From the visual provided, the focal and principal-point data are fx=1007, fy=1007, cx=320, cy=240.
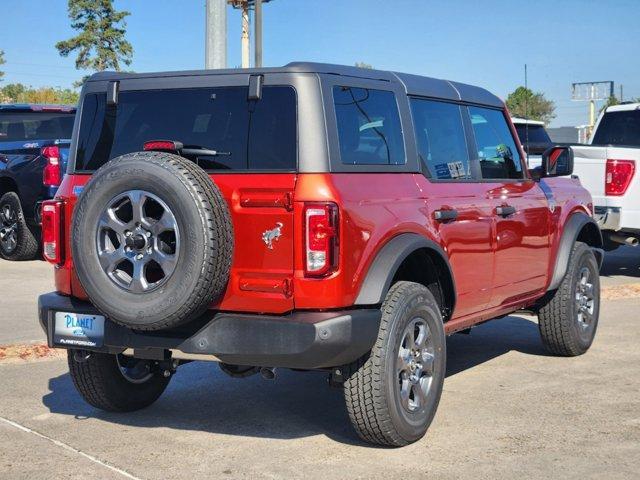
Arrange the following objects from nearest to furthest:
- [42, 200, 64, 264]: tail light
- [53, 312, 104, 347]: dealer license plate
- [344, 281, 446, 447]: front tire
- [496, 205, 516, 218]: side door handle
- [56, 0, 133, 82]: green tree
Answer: [344, 281, 446, 447]: front tire
[53, 312, 104, 347]: dealer license plate
[42, 200, 64, 264]: tail light
[496, 205, 516, 218]: side door handle
[56, 0, 133, 82]: green tree

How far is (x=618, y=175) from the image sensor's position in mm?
11367

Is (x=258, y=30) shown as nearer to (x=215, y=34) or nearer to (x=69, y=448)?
(x=215, y=34)

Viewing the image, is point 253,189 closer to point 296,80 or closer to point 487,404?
point 296,80

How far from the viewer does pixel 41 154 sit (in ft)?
41.0

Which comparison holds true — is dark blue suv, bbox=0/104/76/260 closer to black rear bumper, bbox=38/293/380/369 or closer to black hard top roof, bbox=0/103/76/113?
black hard top roof, bbox=0/103/76/113

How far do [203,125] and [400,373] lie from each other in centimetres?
159

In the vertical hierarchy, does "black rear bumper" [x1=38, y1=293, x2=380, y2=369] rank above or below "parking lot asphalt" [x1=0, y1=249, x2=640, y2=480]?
above

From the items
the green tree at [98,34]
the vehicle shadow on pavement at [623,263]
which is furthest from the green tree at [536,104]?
the vehicle shadow on pavement at [623,263]

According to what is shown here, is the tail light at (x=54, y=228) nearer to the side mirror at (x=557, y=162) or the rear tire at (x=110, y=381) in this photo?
the rear tire at (x=110, y=381)

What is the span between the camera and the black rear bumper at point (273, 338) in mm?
4527

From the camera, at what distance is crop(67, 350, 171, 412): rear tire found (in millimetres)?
5605

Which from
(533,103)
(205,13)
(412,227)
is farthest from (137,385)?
(533,103)

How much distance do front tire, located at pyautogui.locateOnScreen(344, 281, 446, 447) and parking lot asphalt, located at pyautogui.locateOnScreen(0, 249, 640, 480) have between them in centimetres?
16

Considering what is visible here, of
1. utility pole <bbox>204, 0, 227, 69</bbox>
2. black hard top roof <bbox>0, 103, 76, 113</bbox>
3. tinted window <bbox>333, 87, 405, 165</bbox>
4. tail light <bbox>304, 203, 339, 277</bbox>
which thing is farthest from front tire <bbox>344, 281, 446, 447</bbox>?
black hard top roof <bbox>0, 103, 76, 113</bbox>
